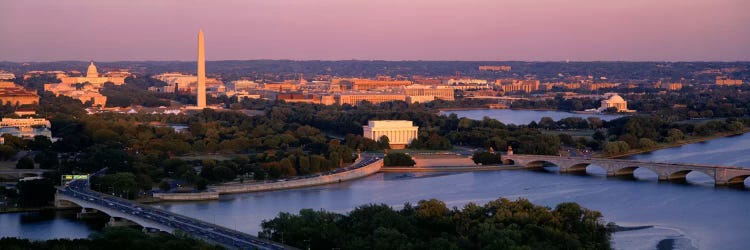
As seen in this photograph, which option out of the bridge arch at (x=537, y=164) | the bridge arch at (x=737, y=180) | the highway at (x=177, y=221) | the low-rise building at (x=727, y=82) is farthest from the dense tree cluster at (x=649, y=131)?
the low-rise building at (x=727, y=82)

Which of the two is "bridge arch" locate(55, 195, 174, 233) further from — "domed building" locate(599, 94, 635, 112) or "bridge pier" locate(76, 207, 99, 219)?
"domed building" locate(599, 94, 635, 112)

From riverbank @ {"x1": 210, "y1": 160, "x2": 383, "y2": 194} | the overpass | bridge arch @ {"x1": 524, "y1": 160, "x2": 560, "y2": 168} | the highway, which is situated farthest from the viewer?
bridge arch @ {"x1": 524, "y1": 160, "x2": 560, "y2": 168}

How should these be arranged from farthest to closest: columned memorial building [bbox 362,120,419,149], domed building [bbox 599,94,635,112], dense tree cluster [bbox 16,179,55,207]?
domed building [bbox 599,94,635,112] → columned memorial building [bbox 362,120,419,149] → dense tree cluster [bbox 16,179,55,207]

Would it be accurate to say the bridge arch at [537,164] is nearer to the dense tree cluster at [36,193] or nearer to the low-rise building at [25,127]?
the dense tree cluster at [36,193]

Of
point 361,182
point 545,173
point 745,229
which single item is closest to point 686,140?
point 545,173

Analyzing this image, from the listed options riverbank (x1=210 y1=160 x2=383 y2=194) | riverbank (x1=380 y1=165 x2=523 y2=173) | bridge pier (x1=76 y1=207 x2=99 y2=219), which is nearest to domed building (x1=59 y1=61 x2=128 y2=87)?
riverbank (x1=380 y1=165 x2=523 y2=173)
